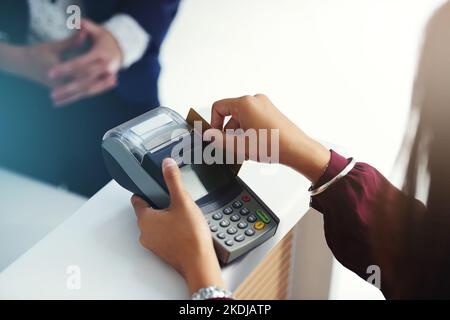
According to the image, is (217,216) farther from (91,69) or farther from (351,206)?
(91,69)

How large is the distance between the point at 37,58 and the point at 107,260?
1.65ft

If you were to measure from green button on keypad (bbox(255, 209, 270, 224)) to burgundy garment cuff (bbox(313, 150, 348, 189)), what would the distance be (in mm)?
106

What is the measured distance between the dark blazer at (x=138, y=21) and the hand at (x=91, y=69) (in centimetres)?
2

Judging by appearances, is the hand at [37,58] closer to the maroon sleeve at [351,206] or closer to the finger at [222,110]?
the finger at [222,110]

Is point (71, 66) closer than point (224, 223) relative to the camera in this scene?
No

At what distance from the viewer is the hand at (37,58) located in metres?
0.96

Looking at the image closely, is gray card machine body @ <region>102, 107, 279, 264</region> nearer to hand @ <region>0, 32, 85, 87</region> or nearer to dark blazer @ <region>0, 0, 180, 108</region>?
dark blazer @ <region>0, 0, 180, 108</region>

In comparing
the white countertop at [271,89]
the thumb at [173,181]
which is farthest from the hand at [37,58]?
the thumb at [173,181]

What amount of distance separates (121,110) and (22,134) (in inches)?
9.5

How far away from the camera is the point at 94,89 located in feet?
3.27

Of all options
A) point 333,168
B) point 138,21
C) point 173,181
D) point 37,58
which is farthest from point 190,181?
point 37,58


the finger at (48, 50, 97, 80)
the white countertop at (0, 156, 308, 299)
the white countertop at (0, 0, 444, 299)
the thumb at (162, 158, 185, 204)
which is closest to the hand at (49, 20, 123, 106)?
the finger at (48, 50, 97, 80)

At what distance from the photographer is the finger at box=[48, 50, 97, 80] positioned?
3.17ft

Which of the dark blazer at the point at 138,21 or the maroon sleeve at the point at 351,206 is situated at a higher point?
the dark blazer at the point at 138,21
